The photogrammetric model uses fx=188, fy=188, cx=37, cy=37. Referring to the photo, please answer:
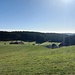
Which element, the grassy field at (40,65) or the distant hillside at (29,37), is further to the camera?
the distant hillside at (29,37)

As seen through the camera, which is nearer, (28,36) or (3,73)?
(3,73)

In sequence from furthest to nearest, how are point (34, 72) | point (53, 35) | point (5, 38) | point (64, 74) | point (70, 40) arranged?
point (53, 35) < point (5, 38) < point (70, 40) < point (34, 72) < point (64, 74)

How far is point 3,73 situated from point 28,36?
328 feet

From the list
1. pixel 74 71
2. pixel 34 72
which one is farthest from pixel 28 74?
pixel 74 71

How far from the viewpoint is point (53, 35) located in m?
111

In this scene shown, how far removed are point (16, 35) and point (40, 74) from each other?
9761 centimetres

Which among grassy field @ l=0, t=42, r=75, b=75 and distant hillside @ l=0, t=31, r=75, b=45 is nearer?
grassy field @ l=0, t=42, r=75, b=75

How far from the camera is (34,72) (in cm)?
1268

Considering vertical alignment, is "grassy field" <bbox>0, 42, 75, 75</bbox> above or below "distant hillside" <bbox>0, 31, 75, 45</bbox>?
above

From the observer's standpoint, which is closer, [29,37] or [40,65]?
[40,65]

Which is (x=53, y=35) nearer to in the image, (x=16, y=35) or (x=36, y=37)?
(x=36, y=37)

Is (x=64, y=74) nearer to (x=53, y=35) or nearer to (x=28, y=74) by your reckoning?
(x=28, y=74)

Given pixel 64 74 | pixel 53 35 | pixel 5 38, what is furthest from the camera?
pixel 53 35

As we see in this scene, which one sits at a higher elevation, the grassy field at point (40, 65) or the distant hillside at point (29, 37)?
the grassy field at point (40, 65)
